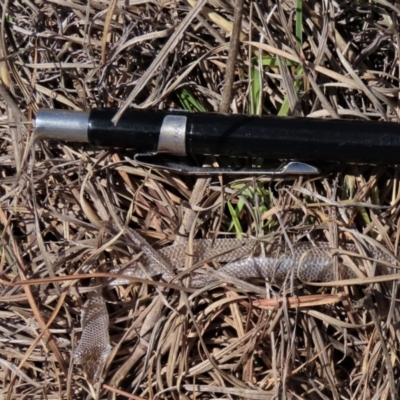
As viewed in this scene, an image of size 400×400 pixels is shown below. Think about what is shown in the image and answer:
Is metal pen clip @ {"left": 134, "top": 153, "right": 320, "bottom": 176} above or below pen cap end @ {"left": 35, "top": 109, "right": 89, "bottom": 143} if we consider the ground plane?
below

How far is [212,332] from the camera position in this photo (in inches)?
39.5

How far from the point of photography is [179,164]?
980mm

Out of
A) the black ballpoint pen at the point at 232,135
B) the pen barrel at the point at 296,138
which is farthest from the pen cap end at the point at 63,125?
the pen barrel at the point at 296,138

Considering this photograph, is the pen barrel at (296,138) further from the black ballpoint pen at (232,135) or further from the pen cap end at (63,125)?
the pen cap end at (63,125)

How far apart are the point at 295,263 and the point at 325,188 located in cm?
12

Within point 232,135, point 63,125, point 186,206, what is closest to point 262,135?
point 232,135

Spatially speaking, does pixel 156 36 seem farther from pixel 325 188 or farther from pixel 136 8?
pixel 325 188

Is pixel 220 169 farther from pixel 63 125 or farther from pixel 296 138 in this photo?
pixel 63 125

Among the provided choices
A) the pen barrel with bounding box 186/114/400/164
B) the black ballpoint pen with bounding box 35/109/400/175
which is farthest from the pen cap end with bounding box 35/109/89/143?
the pen barrel with bounding box 186/114/400/164

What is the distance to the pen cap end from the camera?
3.14 feet

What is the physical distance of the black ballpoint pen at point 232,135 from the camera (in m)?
0.93

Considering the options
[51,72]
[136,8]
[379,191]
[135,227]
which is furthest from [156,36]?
[379,191]

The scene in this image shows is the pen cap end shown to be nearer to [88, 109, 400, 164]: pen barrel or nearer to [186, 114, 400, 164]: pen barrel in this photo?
[88, 109, 400, 164]: pen barrel

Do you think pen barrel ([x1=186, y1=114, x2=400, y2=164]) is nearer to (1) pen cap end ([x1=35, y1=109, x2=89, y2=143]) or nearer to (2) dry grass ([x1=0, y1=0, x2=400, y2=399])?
(2) dry grass ([x1=0, y1=0, x2=400, y2=399])
